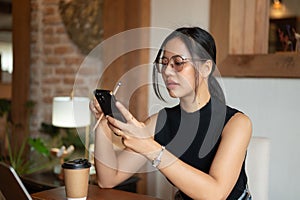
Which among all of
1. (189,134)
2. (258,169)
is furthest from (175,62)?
(258,169)

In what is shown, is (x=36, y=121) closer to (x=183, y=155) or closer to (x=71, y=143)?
(x=71, y=143)

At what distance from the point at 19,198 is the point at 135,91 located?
1.69 metres

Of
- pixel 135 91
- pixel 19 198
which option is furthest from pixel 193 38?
pixel 135 91

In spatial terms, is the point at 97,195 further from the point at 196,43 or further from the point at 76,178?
the point at 196,43

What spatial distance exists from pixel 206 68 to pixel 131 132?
0.47 m

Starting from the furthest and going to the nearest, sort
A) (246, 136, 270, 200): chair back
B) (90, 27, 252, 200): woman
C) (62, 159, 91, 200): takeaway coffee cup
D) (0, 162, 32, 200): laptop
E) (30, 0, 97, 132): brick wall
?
(30, 0, 97, 132): brick wall
(246, 136, 270, 200): chair back
(62, 159, 91, 200): takeaway coffee cup
(90, 27, 252, 200): woman
(0, 162, 32, 200): laptop

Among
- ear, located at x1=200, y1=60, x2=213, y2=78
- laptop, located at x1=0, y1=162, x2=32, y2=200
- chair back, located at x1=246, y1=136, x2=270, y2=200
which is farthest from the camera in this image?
chair back, located at x1=246, y1=136, x2=270, y2=200

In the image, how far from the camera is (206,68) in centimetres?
147

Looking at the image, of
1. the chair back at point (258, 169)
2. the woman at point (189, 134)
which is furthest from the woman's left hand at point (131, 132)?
the chair back at point (258, 169)

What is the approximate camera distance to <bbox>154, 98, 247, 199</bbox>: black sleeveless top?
59.6 inches

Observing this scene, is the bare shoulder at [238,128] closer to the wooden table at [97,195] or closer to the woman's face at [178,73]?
the woman's face at [178,73]

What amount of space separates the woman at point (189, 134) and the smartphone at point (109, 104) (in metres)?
0.03

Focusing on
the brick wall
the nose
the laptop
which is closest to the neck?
the nose

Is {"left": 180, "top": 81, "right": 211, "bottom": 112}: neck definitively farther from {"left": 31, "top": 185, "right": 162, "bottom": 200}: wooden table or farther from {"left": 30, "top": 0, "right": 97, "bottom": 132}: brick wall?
{"left": 30, "top": 0, "right": 97, "bottom": 132}: brick wall
